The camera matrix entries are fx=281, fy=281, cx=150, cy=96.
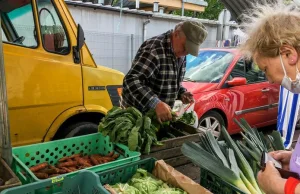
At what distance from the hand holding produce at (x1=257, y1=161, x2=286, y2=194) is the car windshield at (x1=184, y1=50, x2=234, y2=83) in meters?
3.92

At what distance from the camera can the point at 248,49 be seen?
1.57 meters

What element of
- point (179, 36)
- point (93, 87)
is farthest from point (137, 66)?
point (93, 87)

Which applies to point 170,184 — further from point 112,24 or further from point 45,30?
point 112,24

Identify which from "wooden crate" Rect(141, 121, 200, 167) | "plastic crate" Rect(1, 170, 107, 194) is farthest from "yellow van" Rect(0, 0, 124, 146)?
"plastic crate" Rect(1, 170, 107, 194)

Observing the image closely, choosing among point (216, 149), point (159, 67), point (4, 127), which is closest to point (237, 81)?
point (159, 67)

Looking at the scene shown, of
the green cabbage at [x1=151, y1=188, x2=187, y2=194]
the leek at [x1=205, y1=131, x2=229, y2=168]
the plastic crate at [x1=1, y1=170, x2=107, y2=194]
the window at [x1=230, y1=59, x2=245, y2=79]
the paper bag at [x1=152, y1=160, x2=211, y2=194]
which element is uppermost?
the window at [x1=230, y1=59, x2=245, y2=79]

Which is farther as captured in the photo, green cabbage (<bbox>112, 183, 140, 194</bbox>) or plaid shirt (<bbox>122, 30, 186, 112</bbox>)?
plaid shirt (<bbox>122, 30, 186, 112</bbox>)

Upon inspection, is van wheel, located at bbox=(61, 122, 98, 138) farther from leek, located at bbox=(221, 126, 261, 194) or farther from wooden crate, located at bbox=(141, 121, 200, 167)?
leek, located at bbox=(221, 126, 261, 194)

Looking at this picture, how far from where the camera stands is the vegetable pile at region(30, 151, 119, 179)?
2.11 m

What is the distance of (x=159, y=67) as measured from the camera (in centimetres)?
283

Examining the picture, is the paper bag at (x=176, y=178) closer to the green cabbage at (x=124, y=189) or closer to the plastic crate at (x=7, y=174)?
the green cabbage at (x=124, y=189)

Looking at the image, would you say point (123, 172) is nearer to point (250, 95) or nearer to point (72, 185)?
point (72, 185)

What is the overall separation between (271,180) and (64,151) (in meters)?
1.63

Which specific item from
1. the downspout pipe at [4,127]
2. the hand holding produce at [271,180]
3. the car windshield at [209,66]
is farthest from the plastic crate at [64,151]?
the car windshield at [209,66]
